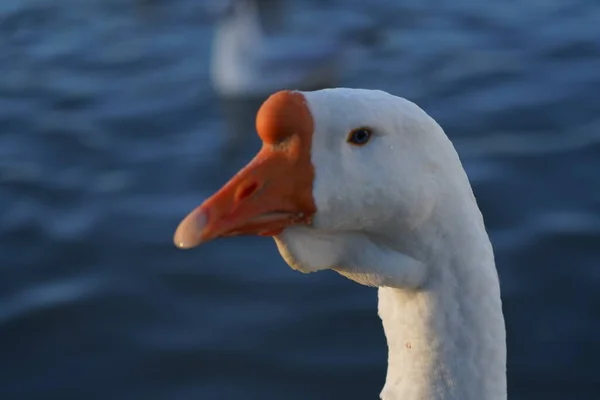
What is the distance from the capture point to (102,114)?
9.96 meters

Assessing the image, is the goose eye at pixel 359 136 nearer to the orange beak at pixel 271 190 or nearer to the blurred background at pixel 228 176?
the orange beak at pixel 271 190

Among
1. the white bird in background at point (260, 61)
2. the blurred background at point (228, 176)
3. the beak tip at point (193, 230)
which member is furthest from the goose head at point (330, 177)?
the white bird in background at point (260, 61)

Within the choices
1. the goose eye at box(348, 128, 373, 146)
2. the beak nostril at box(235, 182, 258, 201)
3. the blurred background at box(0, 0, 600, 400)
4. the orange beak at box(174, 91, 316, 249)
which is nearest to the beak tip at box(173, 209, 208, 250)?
the orange beak at box(174, 91, 316, 249)

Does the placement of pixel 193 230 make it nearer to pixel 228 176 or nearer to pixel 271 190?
pixel 271 190

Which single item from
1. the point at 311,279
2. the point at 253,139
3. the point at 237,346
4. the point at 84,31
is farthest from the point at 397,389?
the point at 84,31

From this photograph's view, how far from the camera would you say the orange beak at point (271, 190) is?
99.3 inches

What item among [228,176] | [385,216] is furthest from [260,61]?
[385,216]

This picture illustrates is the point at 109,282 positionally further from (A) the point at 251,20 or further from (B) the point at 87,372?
(A) the point at 251,20

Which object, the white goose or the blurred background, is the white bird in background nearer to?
the blurred background

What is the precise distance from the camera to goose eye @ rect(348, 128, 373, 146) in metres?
2.54

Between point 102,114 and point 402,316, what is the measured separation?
7.58 m

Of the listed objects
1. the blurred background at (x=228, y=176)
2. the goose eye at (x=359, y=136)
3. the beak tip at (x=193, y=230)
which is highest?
the blurred background at (x=228, y=176)

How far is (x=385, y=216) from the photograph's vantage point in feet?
8.58

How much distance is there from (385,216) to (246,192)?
1.25 feet
